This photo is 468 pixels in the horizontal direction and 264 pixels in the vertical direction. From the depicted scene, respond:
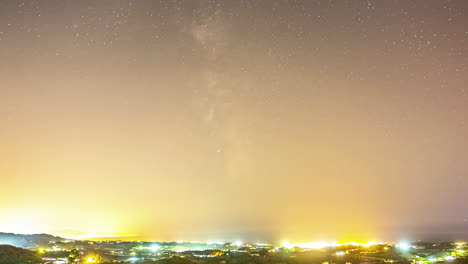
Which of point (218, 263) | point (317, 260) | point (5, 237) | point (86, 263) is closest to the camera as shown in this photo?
point (86, 263)

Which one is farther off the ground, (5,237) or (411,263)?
(5,237)

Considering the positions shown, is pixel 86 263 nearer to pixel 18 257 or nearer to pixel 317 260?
pixel 18 257

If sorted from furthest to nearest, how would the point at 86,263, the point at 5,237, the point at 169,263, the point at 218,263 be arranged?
the point at 5,237, the point at 218,263, the point at 86,263, the point at 169,263

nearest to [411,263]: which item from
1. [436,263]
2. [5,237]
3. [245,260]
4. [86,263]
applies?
[436,263]

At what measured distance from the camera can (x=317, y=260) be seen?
239 feet

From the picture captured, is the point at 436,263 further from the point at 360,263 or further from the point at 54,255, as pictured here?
the point at 54,255

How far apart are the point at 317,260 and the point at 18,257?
170 ft

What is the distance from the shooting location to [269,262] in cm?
6700

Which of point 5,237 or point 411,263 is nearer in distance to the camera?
point 411,263

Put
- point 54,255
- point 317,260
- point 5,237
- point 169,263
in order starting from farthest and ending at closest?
point 5,237 < point 317,260 < point 54,255 < point 169,263

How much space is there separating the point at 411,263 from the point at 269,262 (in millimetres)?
25385

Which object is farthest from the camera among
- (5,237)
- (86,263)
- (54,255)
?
(5,237)

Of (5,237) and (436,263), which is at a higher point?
(5,237)

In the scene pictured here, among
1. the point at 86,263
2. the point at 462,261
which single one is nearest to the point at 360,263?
the point at 462,261
